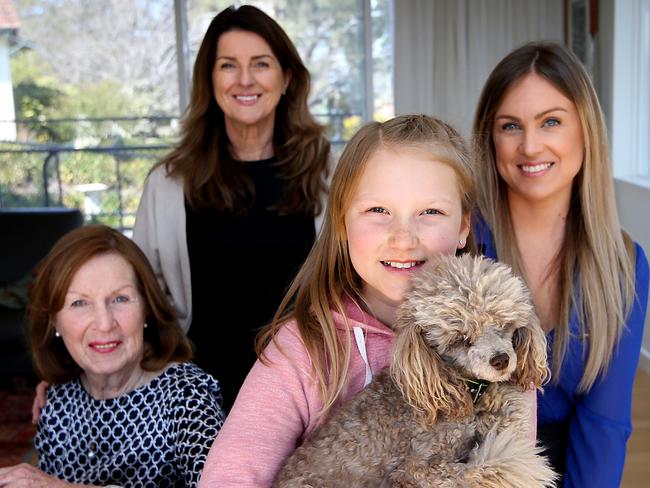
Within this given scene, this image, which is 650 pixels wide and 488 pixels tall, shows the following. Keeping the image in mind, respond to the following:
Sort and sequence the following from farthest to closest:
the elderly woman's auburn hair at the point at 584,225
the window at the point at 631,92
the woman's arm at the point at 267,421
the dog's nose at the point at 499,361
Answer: the window at the point at 631,92, the elderly woman's auburn hair at the point at 584,225, the woman's arm at the point at 267,421, the dog's nose at the point at 499,361

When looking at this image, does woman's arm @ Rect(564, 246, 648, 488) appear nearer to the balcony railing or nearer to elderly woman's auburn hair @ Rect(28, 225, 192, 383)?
elderly woman's auburn hair @ Rect(28, 225, 192, 383)

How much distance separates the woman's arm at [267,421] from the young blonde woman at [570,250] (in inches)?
24.9

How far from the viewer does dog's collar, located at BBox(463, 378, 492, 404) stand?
1047mm

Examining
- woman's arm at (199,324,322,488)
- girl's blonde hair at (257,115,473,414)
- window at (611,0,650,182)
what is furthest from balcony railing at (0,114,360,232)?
woman's arm at (199,324,322,488)

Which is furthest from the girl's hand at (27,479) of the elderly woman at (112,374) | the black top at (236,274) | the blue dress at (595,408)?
the blue dress at (595,408)

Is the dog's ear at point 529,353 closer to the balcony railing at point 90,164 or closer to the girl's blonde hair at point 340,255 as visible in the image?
the girl's blonde hair at point 340,255

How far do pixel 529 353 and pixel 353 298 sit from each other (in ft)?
1.28

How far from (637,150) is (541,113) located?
381cm

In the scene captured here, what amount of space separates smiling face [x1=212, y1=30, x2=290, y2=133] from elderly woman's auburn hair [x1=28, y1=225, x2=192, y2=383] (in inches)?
23.3

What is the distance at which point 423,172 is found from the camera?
126 centimetres

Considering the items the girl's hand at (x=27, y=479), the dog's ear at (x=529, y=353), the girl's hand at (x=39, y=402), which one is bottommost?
the girl's hand at (x=27, y=479)

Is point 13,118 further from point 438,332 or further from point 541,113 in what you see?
point 438,332

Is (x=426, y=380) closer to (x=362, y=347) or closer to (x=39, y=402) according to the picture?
(x=362, y=347)

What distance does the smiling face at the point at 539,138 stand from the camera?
170 cm
